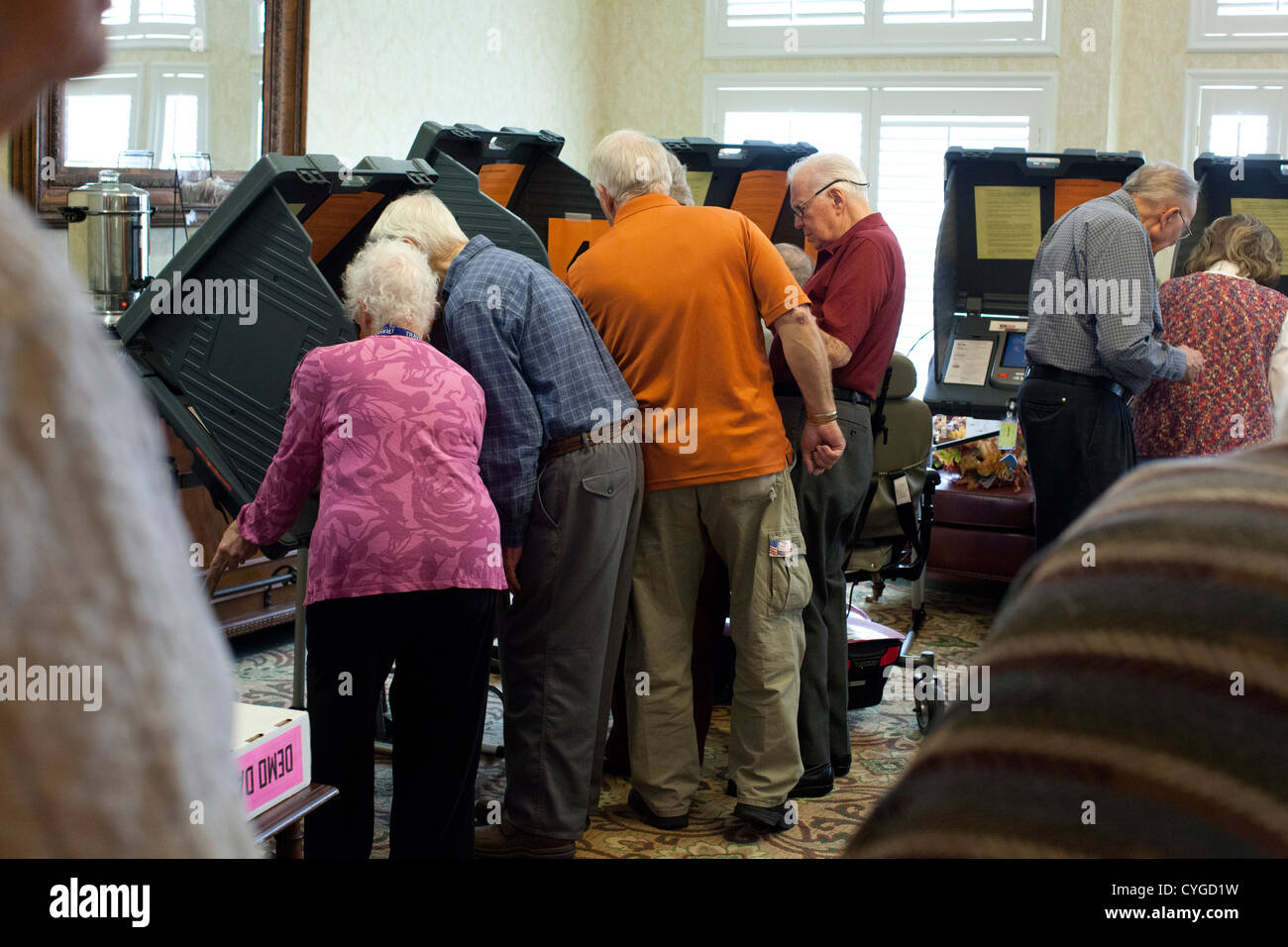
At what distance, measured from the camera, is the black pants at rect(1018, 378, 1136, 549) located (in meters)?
3.79

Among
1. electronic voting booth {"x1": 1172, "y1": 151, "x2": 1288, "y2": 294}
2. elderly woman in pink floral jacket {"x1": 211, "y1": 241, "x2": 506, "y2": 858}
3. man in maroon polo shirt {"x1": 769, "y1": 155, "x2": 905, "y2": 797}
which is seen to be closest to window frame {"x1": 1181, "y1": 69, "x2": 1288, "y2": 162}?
electronic voting booth {"x1": 1172, "y1": 151, "x2": 1288, "y2": 294}

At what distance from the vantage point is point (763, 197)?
5.14m

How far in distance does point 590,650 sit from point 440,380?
856mm

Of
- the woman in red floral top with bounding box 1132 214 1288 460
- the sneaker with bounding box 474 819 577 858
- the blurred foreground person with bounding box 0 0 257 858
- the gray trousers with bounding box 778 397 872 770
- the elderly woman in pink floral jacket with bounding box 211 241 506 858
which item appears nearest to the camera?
the blurred foreground person with bounding box 0 0 257 858

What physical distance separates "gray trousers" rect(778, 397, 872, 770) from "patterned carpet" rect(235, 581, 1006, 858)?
0.25 m

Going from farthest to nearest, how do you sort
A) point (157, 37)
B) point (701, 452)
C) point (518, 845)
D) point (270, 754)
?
point (157, 37)
point (701, 452)
point (518, 845)
point (270, 754)

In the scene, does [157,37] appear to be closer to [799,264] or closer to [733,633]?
[799,264]

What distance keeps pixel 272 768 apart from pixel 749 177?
4.00 m

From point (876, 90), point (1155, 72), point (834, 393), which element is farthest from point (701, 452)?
point (1155, 72)

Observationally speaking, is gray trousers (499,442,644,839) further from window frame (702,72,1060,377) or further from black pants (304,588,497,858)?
window frame (702,72,1060,377)

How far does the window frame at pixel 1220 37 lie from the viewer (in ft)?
24.2

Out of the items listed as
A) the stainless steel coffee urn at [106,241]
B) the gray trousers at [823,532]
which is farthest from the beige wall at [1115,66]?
the stainless steel coffee urn at [106,241]

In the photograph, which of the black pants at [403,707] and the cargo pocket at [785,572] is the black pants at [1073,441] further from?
the black pants at [403,707]

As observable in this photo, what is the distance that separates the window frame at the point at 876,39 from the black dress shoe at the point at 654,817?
6.12m
